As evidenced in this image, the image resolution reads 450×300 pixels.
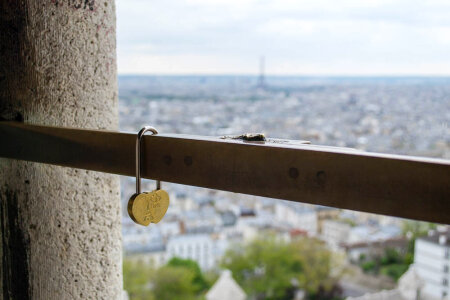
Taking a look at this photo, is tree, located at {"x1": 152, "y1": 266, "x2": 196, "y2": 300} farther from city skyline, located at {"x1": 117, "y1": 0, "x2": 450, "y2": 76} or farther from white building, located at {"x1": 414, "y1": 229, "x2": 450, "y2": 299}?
white building, located at {"x1": 414, "y1": 229, "x2": 450, "y2": 299}

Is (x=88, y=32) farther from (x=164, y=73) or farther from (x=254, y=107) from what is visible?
(x=254, y=107)

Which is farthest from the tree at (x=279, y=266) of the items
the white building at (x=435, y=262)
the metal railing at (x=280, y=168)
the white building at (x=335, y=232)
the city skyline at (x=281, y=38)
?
the metal railing at (x=280, y=168)

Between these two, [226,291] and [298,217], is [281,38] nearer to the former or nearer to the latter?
[298,217]

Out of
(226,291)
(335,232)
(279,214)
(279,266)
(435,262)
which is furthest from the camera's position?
(279,214)

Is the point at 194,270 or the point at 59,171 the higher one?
the point at 59,171

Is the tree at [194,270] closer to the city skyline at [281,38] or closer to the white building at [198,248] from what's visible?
the white building at [198,248]

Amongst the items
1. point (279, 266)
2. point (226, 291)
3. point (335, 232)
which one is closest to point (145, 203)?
point (226, 291)

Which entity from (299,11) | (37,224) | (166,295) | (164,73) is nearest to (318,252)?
(166,295)
